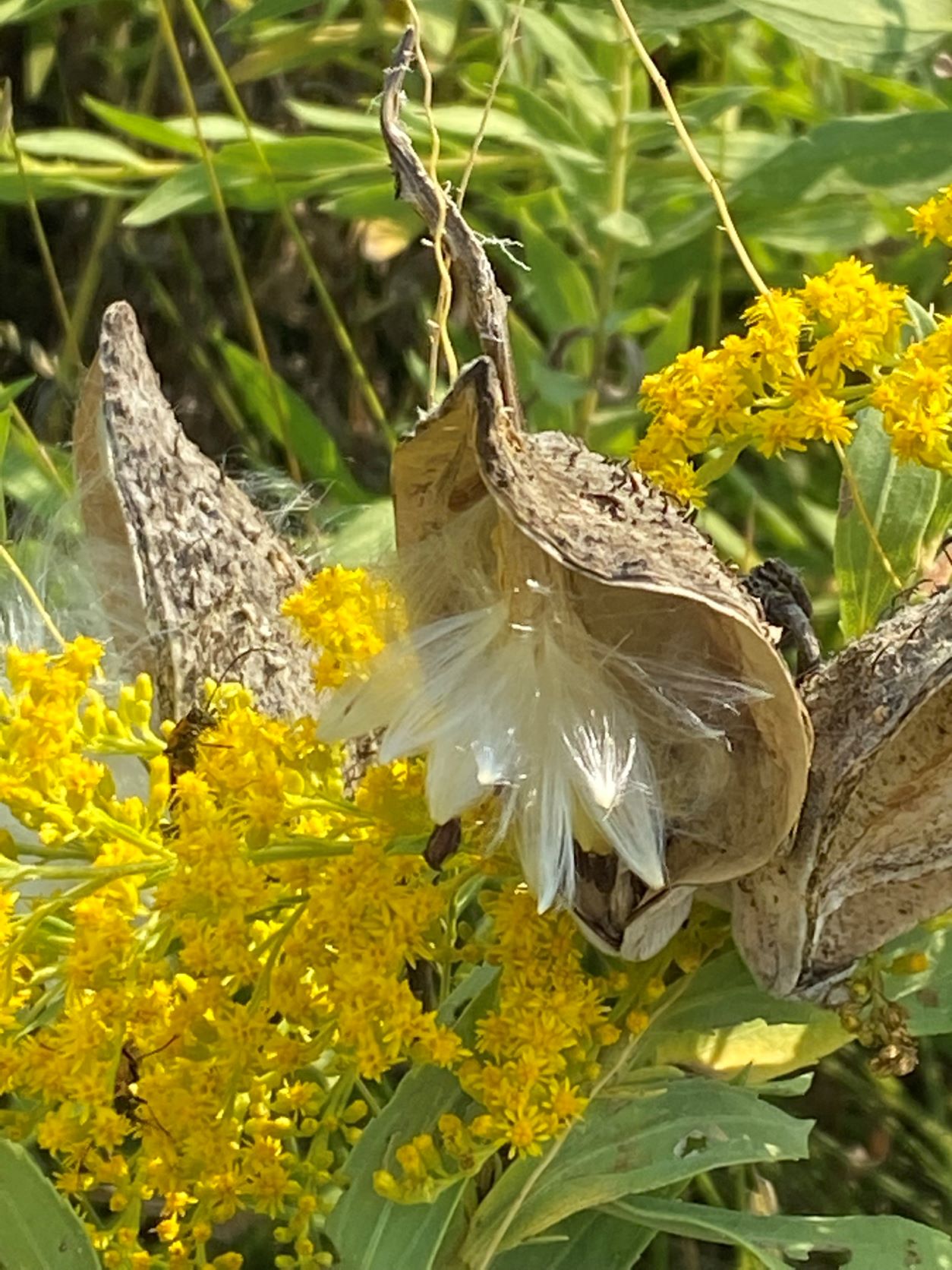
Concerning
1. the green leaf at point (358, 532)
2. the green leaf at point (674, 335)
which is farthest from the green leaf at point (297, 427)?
the green leaf at point (674, 335)

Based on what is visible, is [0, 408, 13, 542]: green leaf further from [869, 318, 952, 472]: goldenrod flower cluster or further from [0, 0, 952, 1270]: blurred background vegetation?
[869, 318, 952, 472]: goldenrod flower cluster

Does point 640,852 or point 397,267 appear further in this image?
point 397,267

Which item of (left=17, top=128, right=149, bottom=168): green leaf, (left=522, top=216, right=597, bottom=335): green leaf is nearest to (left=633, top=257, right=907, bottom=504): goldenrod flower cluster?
(left=522, top=216, right=597, bottom=335): green leaf

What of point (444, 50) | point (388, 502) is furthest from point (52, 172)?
point (388, 502)

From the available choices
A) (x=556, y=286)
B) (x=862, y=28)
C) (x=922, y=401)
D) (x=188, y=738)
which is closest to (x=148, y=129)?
(x=556, y=286)

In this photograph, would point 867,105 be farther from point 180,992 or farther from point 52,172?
point 180,992

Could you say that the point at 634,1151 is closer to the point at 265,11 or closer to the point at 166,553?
the point at 166,553
